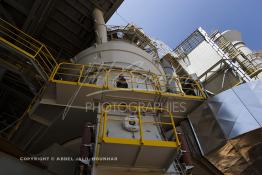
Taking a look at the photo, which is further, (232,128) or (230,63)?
(230,63)

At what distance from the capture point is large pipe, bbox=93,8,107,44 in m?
11.4

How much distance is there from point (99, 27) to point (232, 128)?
7.46 metres

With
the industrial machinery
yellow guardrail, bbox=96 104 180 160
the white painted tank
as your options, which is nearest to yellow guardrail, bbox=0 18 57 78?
the industrial machinery

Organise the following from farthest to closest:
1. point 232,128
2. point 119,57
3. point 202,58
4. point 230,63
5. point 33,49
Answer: point 202,58 → point 230,63 → point 33,49 → point 119,57 → point 232,128

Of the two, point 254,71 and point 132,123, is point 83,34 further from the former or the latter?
point 254,71

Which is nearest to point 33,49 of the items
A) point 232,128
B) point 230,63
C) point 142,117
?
point 142,117

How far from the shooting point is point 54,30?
1366 centimetres

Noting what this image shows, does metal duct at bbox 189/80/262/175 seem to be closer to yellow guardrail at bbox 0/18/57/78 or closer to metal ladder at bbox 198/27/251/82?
yellow guardrail at bbox 0/18/57/78

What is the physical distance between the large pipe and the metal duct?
203 inches

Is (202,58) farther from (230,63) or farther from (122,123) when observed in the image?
(122,123)

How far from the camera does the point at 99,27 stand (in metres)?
12.2

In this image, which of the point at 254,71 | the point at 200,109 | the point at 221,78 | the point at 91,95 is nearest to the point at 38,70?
the point at 91,95

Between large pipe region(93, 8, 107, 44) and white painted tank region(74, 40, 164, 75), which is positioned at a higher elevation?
large pipe region(93, 8, 107, 44)

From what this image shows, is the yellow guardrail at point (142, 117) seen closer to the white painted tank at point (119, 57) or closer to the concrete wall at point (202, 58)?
the white painted tank at point (119, 57)
